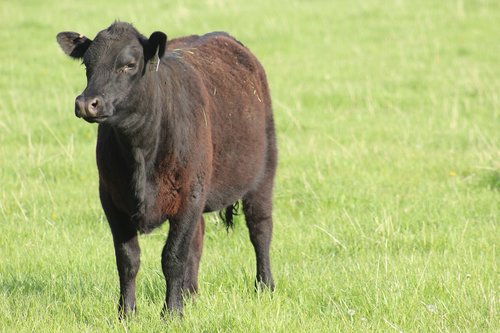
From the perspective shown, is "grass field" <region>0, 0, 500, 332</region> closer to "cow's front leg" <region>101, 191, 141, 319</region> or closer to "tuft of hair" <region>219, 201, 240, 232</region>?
"cow's front leg" <region>101, 191, 141, 319</region>

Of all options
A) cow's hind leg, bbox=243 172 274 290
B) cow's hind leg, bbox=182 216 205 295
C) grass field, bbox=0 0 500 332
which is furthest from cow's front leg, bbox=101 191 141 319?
cow's hind leg, bbox=243 172 274 290

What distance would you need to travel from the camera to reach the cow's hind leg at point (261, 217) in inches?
258

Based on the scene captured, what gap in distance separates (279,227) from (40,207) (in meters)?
2.02

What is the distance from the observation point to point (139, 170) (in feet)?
17.0

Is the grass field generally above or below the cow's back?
below

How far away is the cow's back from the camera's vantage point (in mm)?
5953

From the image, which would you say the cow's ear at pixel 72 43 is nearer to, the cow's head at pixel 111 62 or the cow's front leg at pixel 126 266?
the cow's head at pixel 111 62

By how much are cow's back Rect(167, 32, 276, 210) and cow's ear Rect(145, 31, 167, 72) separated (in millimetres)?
676

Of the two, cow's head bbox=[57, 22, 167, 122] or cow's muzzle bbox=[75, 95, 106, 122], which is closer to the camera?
cow's muzzle bbox=[75, 95, 106, 122]

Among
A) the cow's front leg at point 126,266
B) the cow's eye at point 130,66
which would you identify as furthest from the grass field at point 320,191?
the cow's eye at point 130,66

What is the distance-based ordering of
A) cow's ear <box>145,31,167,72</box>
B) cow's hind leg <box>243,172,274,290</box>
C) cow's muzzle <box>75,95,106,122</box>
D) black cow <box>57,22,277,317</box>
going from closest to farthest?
cow's muzzle <box>75,95,106,122</box>, black cow <box>57,22,277,317</box>, cow's ear <box>145,31,167,72</box>, cow's hind leg <box>243,172,274,290</box>

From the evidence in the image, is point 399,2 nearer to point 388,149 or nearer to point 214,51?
point 388,149

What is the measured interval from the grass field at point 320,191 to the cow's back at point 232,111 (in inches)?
25.7

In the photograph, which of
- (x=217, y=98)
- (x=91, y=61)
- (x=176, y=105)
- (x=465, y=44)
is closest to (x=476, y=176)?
(x=217, y=98)
